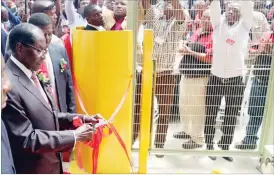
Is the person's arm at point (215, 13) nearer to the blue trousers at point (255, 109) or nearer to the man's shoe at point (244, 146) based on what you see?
the blue trousers at point (255, 109)

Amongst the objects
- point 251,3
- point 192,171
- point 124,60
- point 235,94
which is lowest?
point 192,171

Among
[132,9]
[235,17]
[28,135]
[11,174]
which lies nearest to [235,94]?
[235,17]

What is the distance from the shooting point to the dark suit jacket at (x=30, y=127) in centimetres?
160

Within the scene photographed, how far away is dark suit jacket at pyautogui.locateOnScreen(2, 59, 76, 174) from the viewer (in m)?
1.60

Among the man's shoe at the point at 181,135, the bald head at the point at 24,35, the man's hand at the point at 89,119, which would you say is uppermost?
the bald head at the point at 24,35

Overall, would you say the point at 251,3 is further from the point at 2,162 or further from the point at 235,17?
the point at 2,162

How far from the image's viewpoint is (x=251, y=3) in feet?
10.1

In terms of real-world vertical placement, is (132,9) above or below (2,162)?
above

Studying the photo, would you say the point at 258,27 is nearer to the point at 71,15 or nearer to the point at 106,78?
the point at 106,78

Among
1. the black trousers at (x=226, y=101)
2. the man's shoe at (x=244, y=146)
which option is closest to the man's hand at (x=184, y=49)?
the black trousers at (x=226, y=101)

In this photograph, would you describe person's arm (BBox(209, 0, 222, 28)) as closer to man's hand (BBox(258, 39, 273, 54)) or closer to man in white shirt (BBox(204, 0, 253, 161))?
man in white shirt (BBox(204, 0, 253, 161))

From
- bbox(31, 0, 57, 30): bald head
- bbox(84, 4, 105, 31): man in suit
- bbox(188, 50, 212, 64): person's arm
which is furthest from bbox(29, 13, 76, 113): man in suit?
bbox(188, 50, 212, 64): person's arm

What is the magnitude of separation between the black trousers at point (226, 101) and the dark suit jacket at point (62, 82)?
1.48 metres

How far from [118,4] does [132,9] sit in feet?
2.90
